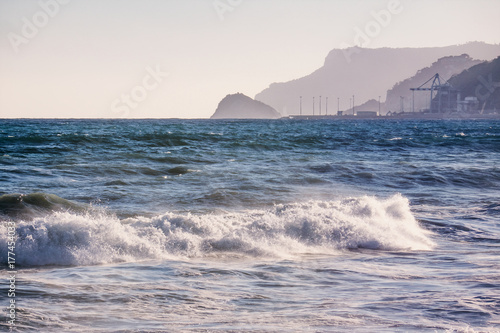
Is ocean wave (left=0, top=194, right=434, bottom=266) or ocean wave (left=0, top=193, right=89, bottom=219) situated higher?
ocean wave (left=0, top=193, right=89, bottom=219)

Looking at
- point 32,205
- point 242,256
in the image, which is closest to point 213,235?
point 242,256

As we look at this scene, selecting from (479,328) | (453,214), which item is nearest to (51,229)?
(479,328)

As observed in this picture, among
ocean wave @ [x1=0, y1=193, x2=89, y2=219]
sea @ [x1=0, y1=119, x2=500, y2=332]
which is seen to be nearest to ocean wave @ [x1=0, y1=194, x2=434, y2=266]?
sea @ [x1=0, y1=119, x2=500, y2=332]

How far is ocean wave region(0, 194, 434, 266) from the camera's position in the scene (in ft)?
32.5

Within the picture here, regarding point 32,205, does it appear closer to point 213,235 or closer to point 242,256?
point 213,235

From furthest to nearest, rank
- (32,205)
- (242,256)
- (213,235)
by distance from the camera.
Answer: (32,205) < (213,235) < (242,256)

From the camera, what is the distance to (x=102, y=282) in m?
7.95

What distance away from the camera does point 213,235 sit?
11.5 meters

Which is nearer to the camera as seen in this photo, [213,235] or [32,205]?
[213,235]

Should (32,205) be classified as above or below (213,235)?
above

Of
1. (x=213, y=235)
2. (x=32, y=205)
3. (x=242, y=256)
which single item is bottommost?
(x=242, y=256)

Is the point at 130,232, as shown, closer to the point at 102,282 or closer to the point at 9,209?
the point at 102,282

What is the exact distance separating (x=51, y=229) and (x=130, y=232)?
4.70 ft

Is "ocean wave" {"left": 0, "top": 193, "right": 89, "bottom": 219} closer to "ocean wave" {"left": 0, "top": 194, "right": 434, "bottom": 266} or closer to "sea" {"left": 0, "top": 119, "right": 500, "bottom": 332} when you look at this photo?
"sea" {"left": 0, "top": 119, "right": 500, "bottom": 332}
